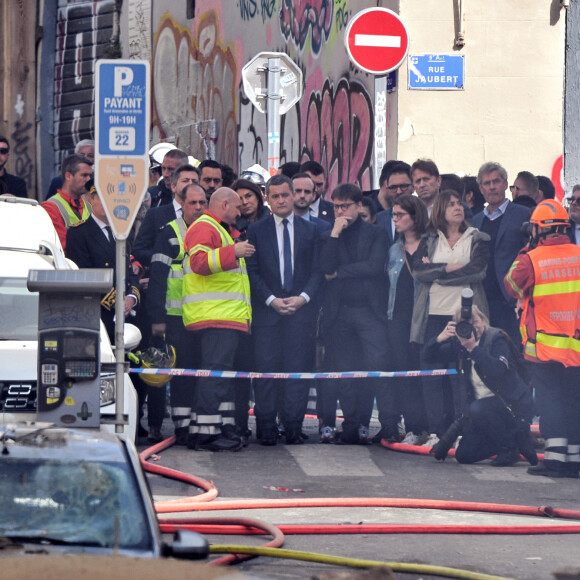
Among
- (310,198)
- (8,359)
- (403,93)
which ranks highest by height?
(403,93)

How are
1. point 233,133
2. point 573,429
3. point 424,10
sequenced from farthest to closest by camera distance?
point 233,133 → point 424,10 → point 573,429

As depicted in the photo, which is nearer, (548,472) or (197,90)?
(548,472)

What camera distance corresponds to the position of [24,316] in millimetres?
10289

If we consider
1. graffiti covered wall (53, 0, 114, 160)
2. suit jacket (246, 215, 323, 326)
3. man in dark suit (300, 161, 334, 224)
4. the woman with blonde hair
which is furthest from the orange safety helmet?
graffiti covered wall (53, 0, 114, 160)

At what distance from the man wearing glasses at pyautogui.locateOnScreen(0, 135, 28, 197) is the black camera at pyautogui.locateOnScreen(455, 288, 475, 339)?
18.2 feet

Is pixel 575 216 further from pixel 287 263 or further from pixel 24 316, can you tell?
pixel 24 316

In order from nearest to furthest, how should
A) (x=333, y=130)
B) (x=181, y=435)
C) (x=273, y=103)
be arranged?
(x=181, y=435), (x=273, y=103), (x=333, y=130)

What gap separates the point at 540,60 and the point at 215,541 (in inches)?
434

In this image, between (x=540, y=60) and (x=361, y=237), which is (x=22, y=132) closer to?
(x=540, y=60)

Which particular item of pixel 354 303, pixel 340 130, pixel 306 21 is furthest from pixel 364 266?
pixel 306 21

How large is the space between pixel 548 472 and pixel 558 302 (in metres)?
1.32

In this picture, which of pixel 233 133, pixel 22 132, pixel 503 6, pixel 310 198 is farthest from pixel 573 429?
pixel 22 132

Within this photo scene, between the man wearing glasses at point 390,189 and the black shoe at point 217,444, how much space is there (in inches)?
94.6

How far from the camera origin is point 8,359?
9.47 meters
